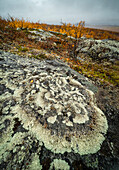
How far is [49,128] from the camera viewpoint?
1.93 meters

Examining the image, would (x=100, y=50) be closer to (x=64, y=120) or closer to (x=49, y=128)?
(x=64, y=120)

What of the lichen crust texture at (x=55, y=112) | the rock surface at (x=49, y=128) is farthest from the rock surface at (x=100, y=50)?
the rock surface at (x=49, y=128)

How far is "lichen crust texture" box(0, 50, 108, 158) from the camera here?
1.80 metres

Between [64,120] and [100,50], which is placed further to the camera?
[100,50]

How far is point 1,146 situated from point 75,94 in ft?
8.03

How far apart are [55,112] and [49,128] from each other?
1.48ft

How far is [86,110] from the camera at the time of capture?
7.98 ft

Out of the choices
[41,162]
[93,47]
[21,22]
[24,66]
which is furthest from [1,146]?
[21,22]

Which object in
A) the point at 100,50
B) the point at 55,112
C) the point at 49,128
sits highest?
the point at 100,50

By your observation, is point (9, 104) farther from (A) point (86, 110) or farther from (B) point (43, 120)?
(A) point (86, 110)

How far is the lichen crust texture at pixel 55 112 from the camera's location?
5.91 ft

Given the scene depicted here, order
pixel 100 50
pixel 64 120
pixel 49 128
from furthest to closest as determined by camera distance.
A: pixel 100 50
pixel 64 120
pixel 49 128

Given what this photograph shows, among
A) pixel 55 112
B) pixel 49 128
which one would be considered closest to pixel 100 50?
pixel 55 112

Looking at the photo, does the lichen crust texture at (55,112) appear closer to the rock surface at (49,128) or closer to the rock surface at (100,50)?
the rock surface at (49,128)
